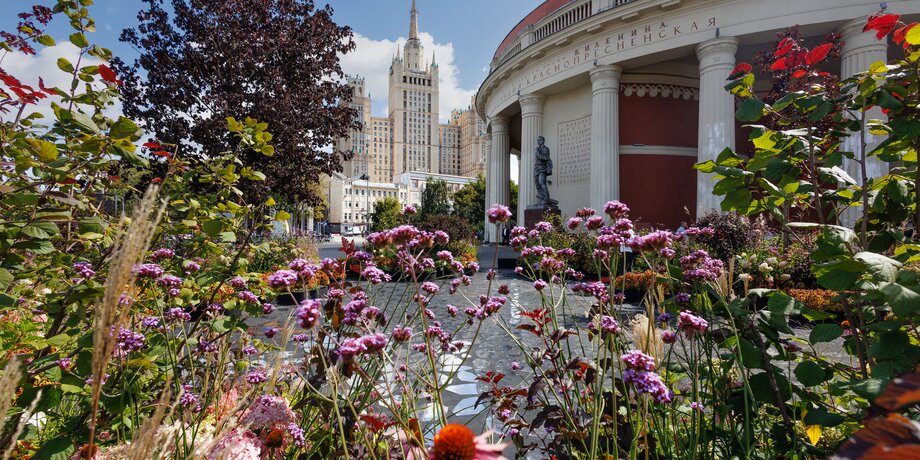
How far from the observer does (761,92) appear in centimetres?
1478

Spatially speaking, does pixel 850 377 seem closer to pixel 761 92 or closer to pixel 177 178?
pixel 177 178

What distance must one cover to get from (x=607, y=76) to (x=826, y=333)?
48.9ft

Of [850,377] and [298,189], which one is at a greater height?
[298,189]

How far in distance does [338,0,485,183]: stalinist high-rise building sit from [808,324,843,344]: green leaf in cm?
10522

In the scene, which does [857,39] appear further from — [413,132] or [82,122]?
[413,132]

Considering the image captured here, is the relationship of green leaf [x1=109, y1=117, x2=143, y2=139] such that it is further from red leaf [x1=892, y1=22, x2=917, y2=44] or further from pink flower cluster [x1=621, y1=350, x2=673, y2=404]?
red leaf [x1=892, y1=22, x2=917, y2=44]

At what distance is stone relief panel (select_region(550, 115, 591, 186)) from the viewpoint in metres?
16.6

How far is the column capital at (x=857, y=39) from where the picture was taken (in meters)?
11.1

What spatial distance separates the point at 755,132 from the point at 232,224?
2.47 m

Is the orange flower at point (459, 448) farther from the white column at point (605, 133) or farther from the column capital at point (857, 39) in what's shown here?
the column capital at point (857, 39)

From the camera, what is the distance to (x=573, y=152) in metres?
17.2

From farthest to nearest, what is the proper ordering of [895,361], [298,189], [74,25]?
[298,189]
[74,25]
[895,361]

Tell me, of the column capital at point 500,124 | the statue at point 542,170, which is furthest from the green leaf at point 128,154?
the column capital at point 500,124

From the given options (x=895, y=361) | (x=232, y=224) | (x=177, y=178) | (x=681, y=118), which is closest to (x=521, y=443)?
(x=895, y=361)
